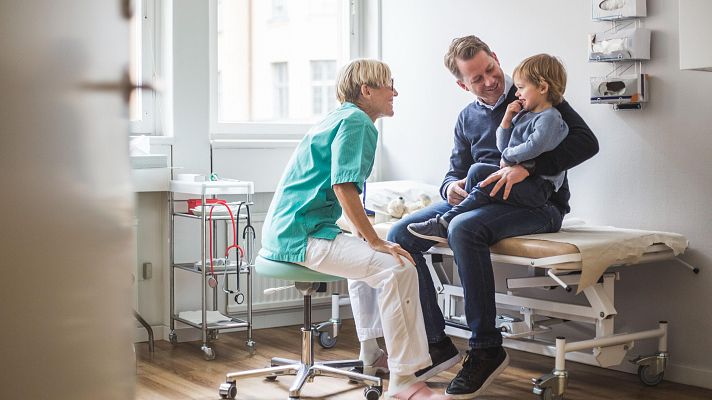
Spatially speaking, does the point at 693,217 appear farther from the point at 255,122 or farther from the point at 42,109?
the point at 42,109

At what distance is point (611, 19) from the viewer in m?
3.18

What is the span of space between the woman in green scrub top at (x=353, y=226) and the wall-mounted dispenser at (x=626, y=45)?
88 centimetres

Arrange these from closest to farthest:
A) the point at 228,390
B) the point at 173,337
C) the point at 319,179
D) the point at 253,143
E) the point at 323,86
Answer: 1. the point at 319,179
2. the point at 228,390
3. the point at 173,337
4. the point at 253,143
5. the point at 323,86

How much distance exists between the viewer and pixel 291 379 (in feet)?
10.4

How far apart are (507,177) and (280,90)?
5.86ft

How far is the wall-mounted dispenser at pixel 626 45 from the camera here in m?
3.06

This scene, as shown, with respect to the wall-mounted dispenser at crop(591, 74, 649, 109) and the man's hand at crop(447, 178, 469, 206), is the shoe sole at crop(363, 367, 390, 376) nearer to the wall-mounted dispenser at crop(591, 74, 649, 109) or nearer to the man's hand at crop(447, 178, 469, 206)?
the man's hand at crop(447, 178, 469, 206)

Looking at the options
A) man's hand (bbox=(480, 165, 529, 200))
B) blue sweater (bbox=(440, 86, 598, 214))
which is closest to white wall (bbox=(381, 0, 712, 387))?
blue sweater (bbox=(440, 86, 598, 214))

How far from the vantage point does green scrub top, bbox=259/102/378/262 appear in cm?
266

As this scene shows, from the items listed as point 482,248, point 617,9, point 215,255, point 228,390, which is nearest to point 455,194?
point 482,248

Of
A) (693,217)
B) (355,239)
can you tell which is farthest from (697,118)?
(355,239)

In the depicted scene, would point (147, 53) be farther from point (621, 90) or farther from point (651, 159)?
point (651, 159)

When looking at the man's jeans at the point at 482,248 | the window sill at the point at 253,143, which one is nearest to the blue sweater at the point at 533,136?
the man's jeans at the point at 482,248

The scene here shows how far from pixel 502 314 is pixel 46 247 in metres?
3.38
